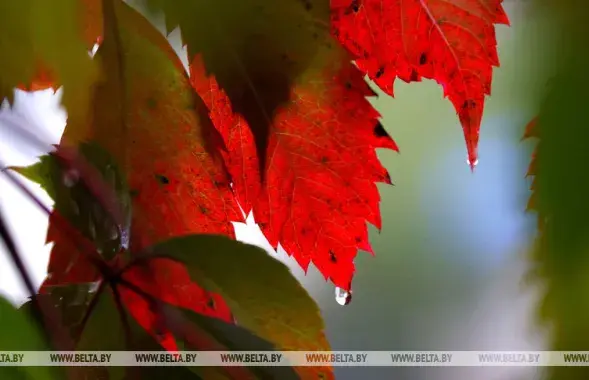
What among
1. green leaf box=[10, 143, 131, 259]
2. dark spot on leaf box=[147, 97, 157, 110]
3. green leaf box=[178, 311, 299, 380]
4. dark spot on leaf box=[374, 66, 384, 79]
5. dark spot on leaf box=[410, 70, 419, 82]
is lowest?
green leaf box=[178, 311, 299, 380]

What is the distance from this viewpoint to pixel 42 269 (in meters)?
0.44

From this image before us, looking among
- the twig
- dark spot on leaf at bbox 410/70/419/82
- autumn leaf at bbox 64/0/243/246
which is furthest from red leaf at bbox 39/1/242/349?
dark spot on leaf at bbox 410/70/419/82

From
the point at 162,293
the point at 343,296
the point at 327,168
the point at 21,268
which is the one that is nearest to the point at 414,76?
the point at 327,168

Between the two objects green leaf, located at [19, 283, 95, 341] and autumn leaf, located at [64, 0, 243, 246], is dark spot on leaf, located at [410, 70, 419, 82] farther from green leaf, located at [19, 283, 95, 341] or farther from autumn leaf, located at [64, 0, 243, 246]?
green leaf, located at [19, 283, 95, 341]

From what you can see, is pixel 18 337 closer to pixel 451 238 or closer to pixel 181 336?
pixel 181 336

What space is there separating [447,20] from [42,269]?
0.50 metres

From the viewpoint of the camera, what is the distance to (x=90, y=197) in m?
0.43

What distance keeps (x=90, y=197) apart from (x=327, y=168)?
26 centimetres

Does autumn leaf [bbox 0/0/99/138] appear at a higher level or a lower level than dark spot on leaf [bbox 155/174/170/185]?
higher

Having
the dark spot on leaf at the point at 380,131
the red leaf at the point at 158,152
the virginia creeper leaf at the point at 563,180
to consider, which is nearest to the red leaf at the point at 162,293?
the red leaf at the point at 158,152

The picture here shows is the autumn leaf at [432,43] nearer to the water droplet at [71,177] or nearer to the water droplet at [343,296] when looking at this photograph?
the water droplet at [343,296]

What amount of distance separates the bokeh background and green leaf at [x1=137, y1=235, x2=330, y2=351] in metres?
0.01

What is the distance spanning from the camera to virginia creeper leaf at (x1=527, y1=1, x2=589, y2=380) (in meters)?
0.39

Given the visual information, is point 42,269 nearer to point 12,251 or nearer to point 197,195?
point 12,251
